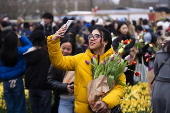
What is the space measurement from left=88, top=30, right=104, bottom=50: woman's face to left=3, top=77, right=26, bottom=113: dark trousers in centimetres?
311

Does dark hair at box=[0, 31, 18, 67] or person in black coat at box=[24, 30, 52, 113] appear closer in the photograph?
person in black coat at box=[24, 30, 52, 113]

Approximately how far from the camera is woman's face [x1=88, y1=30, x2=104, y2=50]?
4.41m

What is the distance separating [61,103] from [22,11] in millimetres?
32947

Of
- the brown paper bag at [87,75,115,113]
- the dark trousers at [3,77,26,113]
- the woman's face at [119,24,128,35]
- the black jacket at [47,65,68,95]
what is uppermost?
the woman's face at [119,24,128,35]

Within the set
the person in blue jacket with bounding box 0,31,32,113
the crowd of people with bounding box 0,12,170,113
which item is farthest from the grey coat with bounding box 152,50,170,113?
the person in blue jacket with bounding box 0,31,32,113

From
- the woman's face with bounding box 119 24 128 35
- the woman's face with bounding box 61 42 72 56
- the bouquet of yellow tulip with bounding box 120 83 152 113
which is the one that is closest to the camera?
the woman's face with bounding box 61 42 72 56

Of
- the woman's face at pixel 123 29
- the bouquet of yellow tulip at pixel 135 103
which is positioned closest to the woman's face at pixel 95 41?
the bouquet of yellow tulip at pixel 135 103

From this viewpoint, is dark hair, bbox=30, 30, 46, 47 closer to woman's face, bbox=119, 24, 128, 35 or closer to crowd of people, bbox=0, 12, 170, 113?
crowd of people, bbox=0, 12, 170, 113

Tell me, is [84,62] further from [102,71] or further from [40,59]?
[40,59]

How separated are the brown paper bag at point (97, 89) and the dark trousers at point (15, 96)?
3247mm

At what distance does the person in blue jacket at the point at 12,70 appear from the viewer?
6984 millimetres

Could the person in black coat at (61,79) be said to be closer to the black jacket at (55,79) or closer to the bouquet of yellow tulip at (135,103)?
the black jacket at (55,79)

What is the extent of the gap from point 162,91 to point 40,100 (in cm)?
231

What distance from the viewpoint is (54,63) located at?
4355 mm
